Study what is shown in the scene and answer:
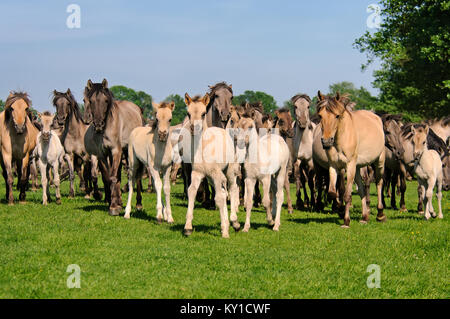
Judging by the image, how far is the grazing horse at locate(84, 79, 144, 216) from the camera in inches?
550

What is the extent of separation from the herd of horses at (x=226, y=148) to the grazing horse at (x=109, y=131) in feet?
0.10

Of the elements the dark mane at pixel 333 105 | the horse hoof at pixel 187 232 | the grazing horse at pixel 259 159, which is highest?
the dark mane at pixel 333 105

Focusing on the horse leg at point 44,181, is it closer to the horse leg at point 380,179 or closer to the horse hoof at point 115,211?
the horse hoof at point 115,211

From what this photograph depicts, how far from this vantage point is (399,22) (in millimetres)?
40656

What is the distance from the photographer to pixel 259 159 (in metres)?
11.5

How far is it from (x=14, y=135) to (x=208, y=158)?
8625 mm

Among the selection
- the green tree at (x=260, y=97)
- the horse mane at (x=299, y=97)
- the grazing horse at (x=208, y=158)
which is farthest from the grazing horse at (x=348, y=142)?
the green tree at (x=260, y=97)

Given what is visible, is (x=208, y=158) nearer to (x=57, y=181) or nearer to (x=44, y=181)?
(x=57, y=181)

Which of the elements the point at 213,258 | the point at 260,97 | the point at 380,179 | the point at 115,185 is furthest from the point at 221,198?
the point at 260,97

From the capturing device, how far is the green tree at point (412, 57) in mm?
34422

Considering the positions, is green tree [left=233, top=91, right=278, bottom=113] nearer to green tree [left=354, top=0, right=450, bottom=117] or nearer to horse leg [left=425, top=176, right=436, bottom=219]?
green tree [left=354, top=0, right=450, bottom=117]
